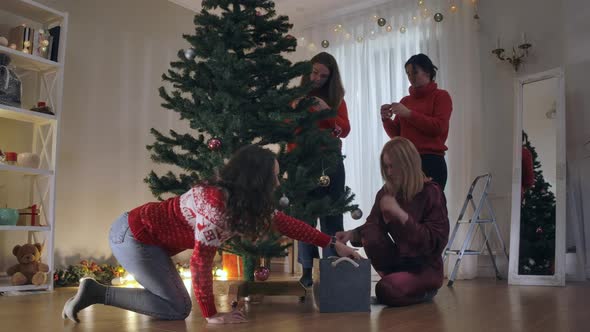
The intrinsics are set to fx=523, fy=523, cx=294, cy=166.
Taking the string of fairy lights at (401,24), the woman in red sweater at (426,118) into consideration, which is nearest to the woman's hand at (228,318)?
the woman in red sweater at (426,118)

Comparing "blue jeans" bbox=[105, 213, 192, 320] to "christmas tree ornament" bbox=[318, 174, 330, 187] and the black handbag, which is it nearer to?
"christmas tree ornament" bbox=[318, 174, 330, 187]

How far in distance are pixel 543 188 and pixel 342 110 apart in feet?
5.96

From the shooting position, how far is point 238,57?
2537mm

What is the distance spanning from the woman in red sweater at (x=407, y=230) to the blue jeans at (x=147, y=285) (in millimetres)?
797

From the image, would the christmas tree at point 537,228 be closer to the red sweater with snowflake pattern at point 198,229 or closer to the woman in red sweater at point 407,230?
the woman in red sweater at point 407,230

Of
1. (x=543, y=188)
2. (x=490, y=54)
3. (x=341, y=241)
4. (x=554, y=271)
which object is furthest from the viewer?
(x=490, y=54)

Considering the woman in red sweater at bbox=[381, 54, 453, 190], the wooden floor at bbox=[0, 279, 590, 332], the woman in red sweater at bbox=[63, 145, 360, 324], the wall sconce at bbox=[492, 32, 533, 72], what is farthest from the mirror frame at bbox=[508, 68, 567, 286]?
the woman in red sweater at bbox=[63, 145, 360, 324]

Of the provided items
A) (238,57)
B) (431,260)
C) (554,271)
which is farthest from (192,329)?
(554,271)

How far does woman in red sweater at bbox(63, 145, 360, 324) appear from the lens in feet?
5.48

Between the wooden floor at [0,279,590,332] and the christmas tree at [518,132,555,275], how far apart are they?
0.98m

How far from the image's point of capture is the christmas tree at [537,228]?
3.66 metres

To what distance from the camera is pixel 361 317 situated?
1.93 metres

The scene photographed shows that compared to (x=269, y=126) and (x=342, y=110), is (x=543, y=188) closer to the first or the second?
(x=342, y=110)

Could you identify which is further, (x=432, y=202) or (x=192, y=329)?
(x=432, y=202)
